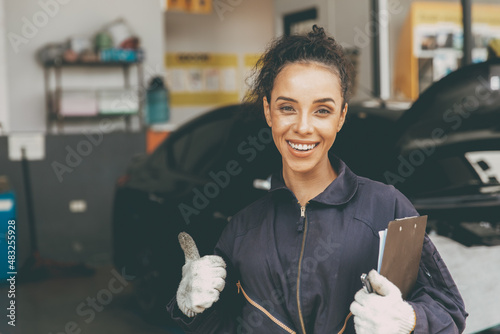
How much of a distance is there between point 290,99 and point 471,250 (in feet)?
3.72

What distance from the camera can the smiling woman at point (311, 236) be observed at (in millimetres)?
1165

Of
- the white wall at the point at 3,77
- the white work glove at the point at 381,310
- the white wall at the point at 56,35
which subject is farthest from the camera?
the white wall at the point at 56,35

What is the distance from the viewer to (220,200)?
278 centimetres

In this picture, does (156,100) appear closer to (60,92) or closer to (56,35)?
(60,92)

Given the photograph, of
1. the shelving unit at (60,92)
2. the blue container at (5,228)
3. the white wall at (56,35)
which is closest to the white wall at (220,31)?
the white wall at (56,35)

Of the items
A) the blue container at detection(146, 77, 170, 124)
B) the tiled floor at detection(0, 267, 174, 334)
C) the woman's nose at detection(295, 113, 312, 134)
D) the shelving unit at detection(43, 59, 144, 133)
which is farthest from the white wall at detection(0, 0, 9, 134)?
the woman's nose at detection(295, 113, 312, 134)

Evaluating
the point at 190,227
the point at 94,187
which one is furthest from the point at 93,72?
the point at 190,227

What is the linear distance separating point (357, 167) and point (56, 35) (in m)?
6.10

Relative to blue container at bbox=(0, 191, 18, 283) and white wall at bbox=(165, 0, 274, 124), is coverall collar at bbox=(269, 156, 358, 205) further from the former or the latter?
white wall at bbox=(165, 0, 274, 124)

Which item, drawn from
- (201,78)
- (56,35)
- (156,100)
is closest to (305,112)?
(156,100)

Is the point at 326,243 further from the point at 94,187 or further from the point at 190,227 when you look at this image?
the point at 94,187

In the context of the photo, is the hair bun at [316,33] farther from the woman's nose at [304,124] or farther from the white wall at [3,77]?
the white wall at [3,77]

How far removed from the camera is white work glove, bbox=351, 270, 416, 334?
1.02 metres

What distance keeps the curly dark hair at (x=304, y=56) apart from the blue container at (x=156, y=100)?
21.0ft
